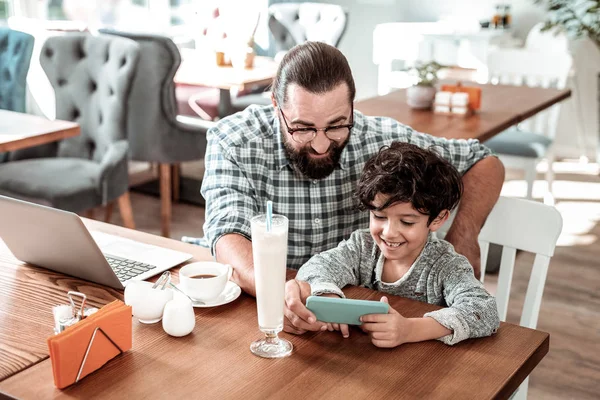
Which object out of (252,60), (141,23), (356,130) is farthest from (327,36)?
(356,130)

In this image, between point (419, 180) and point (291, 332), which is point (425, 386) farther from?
point (419, 180)

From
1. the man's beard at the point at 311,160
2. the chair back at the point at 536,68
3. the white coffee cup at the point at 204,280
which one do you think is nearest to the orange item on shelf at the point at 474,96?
the chair back at the point at 536,68

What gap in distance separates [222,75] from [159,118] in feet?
1.57

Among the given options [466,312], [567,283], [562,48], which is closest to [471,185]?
[466,312]

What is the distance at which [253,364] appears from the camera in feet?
4.07

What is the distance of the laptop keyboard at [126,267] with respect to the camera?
158 cm

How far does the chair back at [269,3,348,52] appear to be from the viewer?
16.3 feet

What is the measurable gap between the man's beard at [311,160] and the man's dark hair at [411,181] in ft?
0.64

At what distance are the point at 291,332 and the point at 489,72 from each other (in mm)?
3213

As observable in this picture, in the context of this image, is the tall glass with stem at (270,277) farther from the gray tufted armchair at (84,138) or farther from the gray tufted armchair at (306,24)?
the gray tufted armchair at (306,24)

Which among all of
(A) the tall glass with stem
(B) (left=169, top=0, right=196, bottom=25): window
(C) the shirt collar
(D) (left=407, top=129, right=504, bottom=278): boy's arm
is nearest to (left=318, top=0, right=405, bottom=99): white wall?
(B) (left=169, top=0, right=196, bottom=25): window

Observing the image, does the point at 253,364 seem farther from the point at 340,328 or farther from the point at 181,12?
the point at 181,12

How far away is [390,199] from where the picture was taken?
1521 mm

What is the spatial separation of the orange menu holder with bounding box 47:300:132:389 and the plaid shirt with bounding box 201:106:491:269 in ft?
1.84
